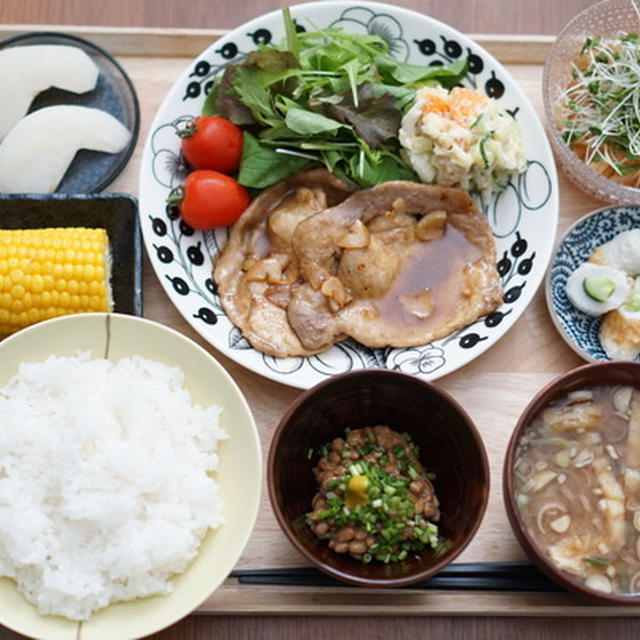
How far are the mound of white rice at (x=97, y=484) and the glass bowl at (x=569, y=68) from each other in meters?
1.40

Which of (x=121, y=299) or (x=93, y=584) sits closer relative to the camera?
→ (x=93, y=584)

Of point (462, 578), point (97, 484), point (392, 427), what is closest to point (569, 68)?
point (392, 427)

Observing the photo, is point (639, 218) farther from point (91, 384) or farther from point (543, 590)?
point (91, 384)

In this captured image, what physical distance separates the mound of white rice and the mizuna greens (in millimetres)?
825

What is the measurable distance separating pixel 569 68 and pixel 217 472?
178 cm

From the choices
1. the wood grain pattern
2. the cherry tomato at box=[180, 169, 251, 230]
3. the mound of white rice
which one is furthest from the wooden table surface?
the mound of white rice

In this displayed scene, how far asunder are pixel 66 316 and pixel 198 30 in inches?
44.5

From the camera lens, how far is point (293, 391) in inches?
105

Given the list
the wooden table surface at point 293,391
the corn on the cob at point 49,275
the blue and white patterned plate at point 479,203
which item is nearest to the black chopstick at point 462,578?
the wooden table surface at point 293,391

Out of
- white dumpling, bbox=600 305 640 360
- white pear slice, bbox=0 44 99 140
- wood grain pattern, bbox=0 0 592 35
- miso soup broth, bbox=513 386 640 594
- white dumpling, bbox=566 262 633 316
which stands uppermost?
wood grain pattern, bbox=0 0 592 35

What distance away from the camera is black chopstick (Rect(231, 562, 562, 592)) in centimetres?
249

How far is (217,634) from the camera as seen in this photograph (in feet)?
8.53

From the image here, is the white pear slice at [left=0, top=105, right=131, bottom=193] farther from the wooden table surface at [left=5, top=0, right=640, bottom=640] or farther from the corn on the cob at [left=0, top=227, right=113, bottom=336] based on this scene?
the wooden table surface at [left=5, top=0, right=640, bottom=640]

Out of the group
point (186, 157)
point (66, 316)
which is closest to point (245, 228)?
point (186, 157)
